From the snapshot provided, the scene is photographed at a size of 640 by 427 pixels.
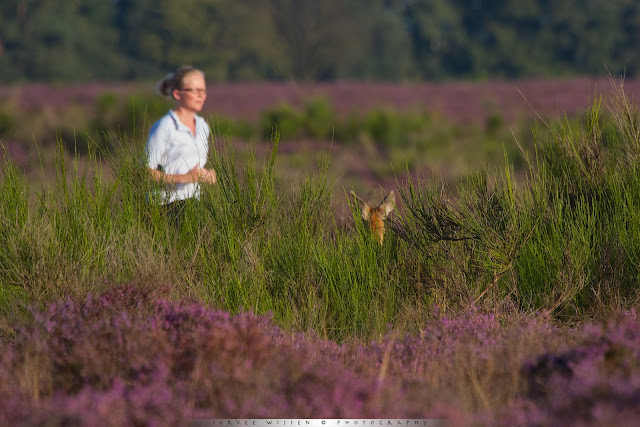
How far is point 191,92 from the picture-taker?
20.0 feet

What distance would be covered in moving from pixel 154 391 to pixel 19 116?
19.4 m

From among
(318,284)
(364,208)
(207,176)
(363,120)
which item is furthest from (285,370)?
(363,120)

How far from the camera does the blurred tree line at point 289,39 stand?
55.3 meters

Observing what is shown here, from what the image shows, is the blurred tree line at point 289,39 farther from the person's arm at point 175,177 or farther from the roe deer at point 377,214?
the roe deer at point 377,214

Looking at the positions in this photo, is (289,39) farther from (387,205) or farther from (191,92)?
(387,205)

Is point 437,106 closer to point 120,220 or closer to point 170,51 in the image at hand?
point 120,220

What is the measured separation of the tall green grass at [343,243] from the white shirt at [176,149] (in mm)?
255

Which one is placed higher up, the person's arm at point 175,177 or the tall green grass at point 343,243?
the person's arm at point 175,177

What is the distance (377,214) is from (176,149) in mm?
1654

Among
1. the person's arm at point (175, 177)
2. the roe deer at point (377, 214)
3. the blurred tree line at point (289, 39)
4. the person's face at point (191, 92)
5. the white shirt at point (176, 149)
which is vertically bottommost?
the roe deer at point (377, 214)

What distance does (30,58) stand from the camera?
53.2 m

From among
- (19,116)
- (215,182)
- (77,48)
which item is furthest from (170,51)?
(215,182)

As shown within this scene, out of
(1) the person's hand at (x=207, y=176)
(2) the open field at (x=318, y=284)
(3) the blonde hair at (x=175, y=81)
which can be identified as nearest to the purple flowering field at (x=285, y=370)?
(2) the open field at (x=318, y=284)

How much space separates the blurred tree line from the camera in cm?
5528
